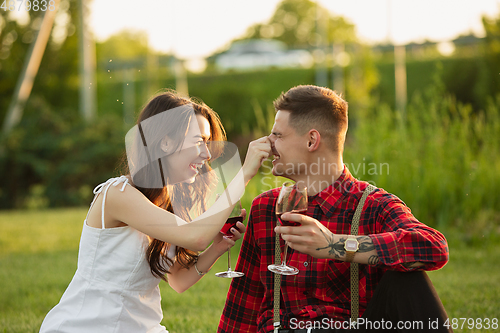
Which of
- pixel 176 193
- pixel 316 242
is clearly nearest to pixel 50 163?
pixel 176 193

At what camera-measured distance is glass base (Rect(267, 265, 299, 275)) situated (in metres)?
2.25

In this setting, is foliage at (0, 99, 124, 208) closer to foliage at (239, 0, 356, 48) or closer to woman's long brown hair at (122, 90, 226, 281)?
woman's long brown hair at (122, 90, 226, 281)

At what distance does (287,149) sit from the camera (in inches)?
106

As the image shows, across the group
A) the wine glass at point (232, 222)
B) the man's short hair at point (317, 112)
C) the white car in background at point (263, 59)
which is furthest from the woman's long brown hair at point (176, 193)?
the white car in background at point (263, 59)

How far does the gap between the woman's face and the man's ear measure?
57cm

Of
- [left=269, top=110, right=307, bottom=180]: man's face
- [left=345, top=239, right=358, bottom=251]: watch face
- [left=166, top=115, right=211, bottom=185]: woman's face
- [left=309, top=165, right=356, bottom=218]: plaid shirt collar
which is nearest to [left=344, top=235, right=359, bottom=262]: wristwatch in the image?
[left=345, top=239, right=358, bottom=251]: watch face

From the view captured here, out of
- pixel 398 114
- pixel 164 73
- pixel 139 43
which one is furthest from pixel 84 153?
pixel 139 43

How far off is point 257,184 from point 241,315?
4.42 m

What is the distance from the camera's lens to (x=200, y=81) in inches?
996

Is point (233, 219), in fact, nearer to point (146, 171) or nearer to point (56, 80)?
point (146, 171)

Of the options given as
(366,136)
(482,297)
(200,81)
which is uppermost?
(200,81)

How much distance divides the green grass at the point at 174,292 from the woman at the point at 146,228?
157cm

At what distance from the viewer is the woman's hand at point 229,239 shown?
8.24 feet

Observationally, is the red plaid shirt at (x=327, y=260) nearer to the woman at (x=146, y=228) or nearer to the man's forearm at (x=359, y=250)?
the man's forearm at (x=359, y=250)
